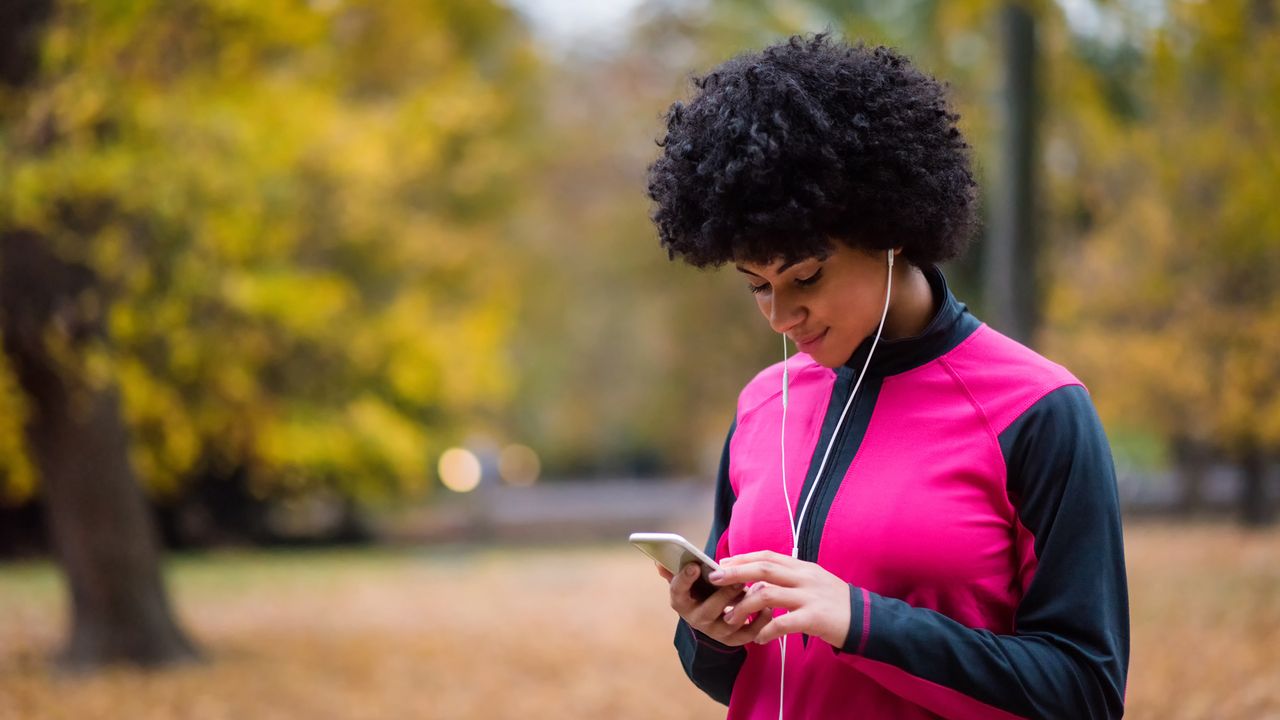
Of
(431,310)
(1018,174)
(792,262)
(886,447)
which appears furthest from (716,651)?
(431,310)

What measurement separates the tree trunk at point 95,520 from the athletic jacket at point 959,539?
7.45 meters

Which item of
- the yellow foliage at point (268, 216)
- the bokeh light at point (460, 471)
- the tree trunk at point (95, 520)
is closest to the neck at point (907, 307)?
the yellow foliage at point (268, 216)

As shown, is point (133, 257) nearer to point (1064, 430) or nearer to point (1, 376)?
point (1, 376)

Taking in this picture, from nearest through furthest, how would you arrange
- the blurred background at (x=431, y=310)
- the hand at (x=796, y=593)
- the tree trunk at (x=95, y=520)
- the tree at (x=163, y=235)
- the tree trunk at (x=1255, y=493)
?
1. the hand at (x=796, y=593)
2. the tree at (x=163, y=235)
3. the blurred background at (x=431, y=310)
4. the tree trunk at (x=95, y=520)
5. the tree trunk at (x=1255, y=493)

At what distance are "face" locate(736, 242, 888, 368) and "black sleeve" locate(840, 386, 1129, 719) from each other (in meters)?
0.32

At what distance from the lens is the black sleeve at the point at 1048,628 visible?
170 centimetres

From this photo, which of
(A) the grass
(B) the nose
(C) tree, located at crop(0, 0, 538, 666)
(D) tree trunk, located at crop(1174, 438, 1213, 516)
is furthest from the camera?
(D) tree trunk, located at crop(1174, 438, 1213, 516)

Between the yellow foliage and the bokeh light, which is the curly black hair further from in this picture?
the bokeh light

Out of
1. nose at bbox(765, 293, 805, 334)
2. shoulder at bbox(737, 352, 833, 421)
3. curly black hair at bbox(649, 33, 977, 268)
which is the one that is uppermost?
curly black hair at bbox(649, 33, 977, 268)

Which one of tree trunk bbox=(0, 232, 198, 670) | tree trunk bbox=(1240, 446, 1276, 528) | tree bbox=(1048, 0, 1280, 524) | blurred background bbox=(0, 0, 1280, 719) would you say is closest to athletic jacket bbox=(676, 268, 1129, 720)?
blurred background bbox=(0, 0, 1280, 719)

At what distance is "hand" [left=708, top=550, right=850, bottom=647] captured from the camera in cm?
169

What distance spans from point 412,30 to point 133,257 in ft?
36.3

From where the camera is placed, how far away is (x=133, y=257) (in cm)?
739

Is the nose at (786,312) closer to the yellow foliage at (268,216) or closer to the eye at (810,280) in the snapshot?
the eye at (810,280)
